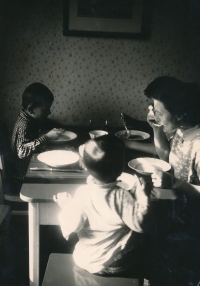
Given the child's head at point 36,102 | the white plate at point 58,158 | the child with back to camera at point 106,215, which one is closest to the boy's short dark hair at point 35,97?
the child's head at point 36,102

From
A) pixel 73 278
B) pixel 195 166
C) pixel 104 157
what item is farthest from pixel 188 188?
pixel 73 278

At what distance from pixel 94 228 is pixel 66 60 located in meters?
2.02

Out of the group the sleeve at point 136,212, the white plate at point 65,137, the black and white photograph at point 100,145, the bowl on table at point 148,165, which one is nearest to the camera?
the sleeve at point 136,212

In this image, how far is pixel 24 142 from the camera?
2248 millimetres

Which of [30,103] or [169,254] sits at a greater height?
[30,103]

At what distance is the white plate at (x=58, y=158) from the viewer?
5.69 ft

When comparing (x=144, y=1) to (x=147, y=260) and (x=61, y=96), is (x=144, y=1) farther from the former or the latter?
(x=147, y=260)

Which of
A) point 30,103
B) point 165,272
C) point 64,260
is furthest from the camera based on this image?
point 30,103

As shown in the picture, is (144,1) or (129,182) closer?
(129,182)

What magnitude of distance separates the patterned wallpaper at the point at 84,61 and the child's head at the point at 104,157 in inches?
75.5

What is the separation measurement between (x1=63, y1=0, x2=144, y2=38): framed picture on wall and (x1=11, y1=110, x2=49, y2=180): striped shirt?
100 cm

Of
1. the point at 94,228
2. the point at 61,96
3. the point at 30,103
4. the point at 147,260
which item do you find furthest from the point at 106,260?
the point at 61,96

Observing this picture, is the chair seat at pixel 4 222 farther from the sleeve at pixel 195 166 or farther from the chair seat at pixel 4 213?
the sleeve at pixel 195 166

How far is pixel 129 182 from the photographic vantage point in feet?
5.11
